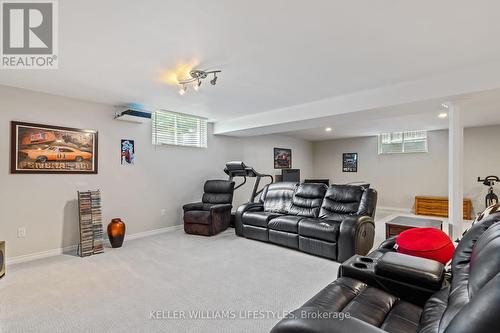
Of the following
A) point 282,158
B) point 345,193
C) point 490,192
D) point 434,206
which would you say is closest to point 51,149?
point 345,193

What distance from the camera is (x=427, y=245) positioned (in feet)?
6.47

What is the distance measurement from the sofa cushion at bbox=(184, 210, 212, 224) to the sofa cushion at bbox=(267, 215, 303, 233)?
118 centimetres

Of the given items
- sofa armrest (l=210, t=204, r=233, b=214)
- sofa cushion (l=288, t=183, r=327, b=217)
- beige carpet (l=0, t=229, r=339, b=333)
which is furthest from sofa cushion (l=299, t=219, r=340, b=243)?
sofa armrest (l=210, t=204, r=233, b=214)

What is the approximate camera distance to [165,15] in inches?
79.8

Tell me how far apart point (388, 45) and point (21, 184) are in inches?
191

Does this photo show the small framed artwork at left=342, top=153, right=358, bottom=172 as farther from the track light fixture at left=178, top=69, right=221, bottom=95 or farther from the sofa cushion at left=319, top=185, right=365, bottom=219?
the track light fixture at left=178, top=69, right=221, bottom=95

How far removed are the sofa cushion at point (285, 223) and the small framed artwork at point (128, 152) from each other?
109 inches

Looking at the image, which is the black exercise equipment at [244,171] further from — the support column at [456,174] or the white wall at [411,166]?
the white wall at [411,166]

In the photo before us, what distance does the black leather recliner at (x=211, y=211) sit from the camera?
189 inches

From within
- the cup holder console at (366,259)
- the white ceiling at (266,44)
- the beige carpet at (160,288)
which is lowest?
the beige carpet at (160,288)

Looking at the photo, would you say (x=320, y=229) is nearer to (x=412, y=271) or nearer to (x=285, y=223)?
(x=285, y=223)

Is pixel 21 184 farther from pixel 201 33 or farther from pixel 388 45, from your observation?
pixel 388 45

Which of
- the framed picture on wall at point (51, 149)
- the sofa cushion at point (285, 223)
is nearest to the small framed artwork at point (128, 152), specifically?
the framed picture on wall at point (51, 149)

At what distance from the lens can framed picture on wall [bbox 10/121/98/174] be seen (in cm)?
358
